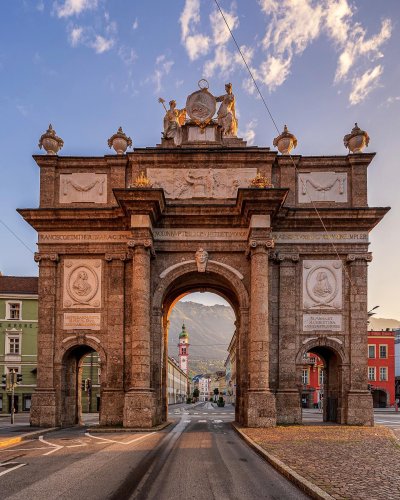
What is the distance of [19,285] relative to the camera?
2163 inches

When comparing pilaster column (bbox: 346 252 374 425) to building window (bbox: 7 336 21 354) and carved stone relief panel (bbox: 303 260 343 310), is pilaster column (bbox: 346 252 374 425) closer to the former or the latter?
carved stone relief panel (bbox: 303 260 343 310)

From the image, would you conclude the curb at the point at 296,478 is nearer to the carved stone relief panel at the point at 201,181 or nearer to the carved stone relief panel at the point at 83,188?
the carved stone relief panel at the point at 201,181

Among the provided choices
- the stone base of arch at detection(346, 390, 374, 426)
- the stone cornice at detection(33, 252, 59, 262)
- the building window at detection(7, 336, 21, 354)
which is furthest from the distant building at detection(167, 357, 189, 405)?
the stone base of arch at detection(346, 390, 374, 426)

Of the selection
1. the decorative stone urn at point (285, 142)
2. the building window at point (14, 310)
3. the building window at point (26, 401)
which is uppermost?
the decorative stone urn at point (285, 142)

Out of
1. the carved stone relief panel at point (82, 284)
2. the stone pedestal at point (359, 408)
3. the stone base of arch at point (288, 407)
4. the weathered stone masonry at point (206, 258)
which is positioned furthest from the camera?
the carved stone relief panel at point (82, 284)

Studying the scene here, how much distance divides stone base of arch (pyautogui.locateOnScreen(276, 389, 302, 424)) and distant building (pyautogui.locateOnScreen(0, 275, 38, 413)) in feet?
104

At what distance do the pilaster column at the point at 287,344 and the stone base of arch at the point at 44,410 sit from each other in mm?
10960

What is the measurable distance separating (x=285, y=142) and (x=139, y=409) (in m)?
15.5

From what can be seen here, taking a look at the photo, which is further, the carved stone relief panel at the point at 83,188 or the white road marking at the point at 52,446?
the carved stone relief panel at the point at 83,188

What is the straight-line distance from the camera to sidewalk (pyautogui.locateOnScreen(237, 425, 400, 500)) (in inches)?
377

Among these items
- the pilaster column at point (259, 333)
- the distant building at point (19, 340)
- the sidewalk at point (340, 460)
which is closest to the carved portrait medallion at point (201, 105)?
the pilaster column at point (259, 333)

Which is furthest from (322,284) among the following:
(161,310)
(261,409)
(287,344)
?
(161,310)

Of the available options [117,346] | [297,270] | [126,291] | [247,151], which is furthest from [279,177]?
[117,346]

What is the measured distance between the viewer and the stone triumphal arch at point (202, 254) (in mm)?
27156
